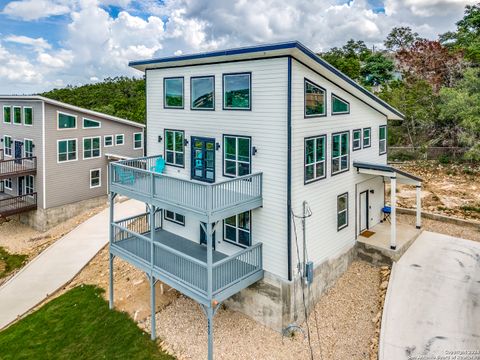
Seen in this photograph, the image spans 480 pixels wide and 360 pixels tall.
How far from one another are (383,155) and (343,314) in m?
9.62

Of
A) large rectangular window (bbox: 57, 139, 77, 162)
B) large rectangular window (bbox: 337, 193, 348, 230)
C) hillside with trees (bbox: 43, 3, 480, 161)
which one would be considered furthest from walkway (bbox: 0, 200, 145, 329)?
hillside with trees (bbox: 43, 3, 480, 161)

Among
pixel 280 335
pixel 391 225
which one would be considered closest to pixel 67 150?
pixel 280 335

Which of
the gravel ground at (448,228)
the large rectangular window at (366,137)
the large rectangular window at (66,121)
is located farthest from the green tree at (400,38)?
the large rectangular window at (66,121)

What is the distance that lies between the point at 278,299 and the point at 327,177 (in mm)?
4820

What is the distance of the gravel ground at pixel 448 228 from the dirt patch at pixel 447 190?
1527mm

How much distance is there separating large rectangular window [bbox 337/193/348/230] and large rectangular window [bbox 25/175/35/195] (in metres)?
21.7

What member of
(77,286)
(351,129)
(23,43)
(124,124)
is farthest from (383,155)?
(23,43)

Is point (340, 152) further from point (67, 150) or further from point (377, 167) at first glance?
point (67, 150)

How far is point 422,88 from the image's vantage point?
32406mm

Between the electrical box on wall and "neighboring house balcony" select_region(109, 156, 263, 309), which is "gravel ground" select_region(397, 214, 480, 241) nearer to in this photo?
the electrical box on wall

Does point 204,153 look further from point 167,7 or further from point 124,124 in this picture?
point 124,124

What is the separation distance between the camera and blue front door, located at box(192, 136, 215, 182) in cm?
1323

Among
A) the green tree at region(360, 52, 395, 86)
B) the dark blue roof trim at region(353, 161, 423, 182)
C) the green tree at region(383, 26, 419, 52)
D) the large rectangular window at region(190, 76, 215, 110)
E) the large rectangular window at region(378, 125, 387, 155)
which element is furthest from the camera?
the green tree at region(383, 26, 419, 52)

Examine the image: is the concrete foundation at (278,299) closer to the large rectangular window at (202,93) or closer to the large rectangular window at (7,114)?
the large rectangular window at (202,93)
